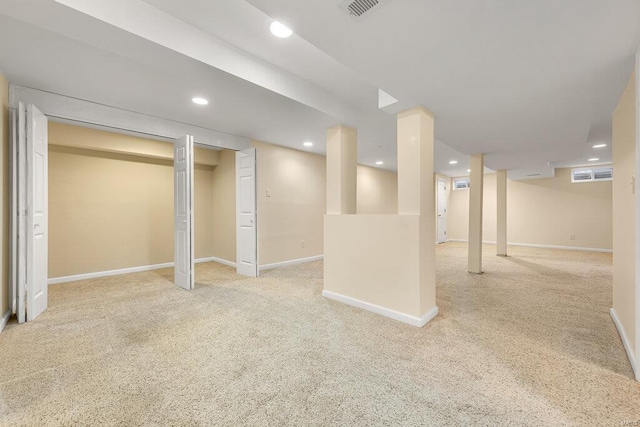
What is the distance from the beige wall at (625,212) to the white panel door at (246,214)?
4076 millimetres

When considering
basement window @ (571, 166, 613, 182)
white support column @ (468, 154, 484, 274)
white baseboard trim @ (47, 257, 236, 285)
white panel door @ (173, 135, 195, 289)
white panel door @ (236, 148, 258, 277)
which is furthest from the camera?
basement window @ (571, 166, 613, 182)

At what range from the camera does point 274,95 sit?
2721 mm

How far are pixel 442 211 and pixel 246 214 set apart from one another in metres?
7.33

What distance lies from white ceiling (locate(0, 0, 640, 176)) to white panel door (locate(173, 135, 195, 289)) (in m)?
0.52

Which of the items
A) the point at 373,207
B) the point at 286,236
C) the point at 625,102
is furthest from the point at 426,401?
the point at 373,207

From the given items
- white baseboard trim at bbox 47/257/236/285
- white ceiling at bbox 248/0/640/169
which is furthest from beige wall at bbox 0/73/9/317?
white ceiling at bbox 248/0/640/169

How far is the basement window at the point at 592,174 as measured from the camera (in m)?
6.93

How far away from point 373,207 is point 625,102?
5.68m

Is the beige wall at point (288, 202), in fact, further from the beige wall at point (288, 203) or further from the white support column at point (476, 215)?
the white support column at point (476, 215)

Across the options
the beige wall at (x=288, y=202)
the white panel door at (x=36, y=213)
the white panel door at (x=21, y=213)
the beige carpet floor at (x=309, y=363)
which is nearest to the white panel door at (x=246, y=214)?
the beige wall at (x=288, y=202)

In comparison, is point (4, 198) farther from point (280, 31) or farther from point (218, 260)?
point (218, 260)

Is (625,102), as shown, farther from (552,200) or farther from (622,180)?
(552,200)

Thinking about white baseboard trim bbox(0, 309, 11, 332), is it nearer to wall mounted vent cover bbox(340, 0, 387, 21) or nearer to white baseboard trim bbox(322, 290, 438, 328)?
white baseboard trim bbox(322, 290, 438, 328)

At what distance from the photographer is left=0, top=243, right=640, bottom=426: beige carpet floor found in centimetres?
140
